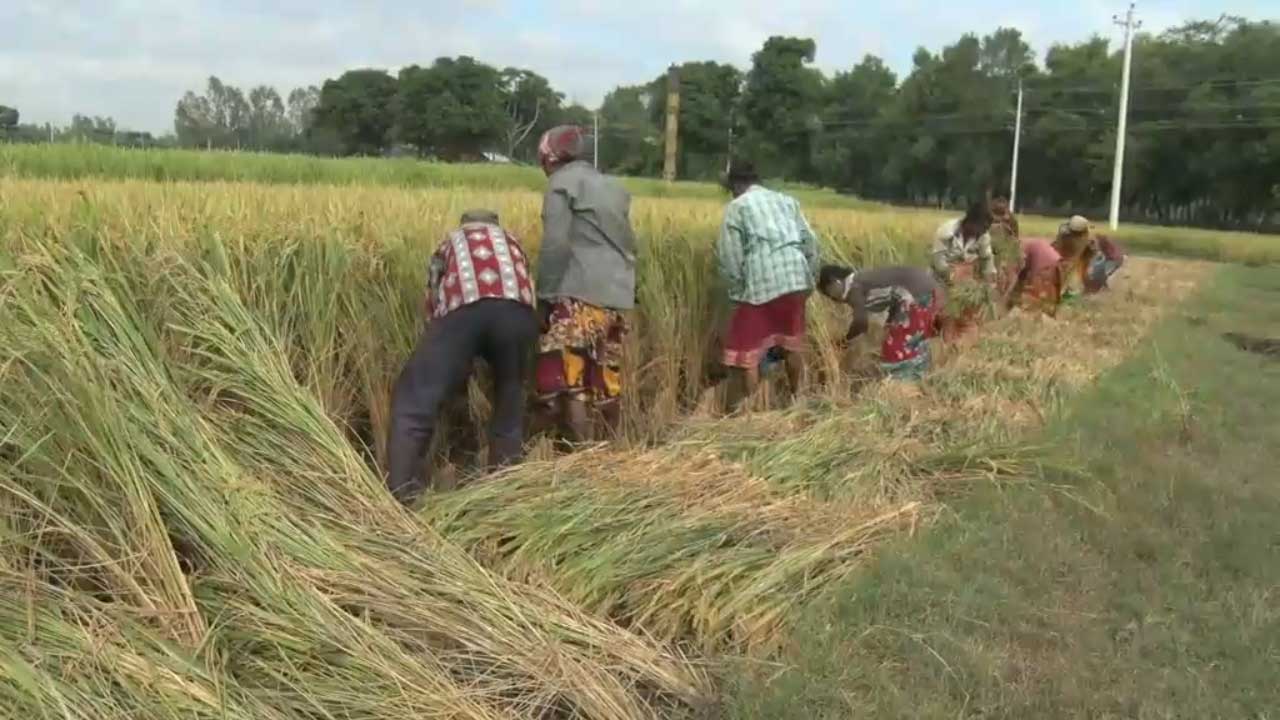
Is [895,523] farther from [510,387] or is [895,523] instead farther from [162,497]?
[162,497]

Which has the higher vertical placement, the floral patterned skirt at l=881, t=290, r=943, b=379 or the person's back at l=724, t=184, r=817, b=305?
the person's back at l=724, t=184, r=817, b=305

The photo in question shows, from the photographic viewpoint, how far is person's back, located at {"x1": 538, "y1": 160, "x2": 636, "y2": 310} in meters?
4.64

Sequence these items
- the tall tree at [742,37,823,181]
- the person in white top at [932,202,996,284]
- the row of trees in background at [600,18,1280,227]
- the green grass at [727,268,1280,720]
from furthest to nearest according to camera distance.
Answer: the tall tree at [742,37,823,181] → the row of trees in background at [600,18,1280,227] → the person in white top at [932,202,996,284] → the green grass at [727,268,1280,720]

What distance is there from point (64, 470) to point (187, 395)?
67 cm

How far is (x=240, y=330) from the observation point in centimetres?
343

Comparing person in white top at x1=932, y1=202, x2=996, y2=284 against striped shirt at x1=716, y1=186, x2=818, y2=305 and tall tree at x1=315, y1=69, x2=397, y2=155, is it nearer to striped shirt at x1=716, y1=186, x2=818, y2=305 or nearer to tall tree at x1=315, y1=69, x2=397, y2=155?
striped shirt at x1=716, y1=186, x2=818, y2=305

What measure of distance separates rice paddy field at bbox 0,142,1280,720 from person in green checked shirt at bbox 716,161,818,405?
Answer: 49cm

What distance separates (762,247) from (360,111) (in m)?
65.4

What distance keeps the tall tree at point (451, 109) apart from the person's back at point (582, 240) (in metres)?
56.7

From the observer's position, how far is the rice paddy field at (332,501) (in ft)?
8.02

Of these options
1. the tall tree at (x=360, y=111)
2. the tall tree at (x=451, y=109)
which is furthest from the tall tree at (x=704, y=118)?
the tall tree at (x=360, y=111)

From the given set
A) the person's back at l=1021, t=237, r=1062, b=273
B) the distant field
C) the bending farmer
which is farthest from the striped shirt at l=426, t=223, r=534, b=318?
the person's back at l=1021, t=237, r=1062, b=273

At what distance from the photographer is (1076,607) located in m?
3.35

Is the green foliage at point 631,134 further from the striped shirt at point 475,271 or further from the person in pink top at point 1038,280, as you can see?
the striped shirt at point 475,271
